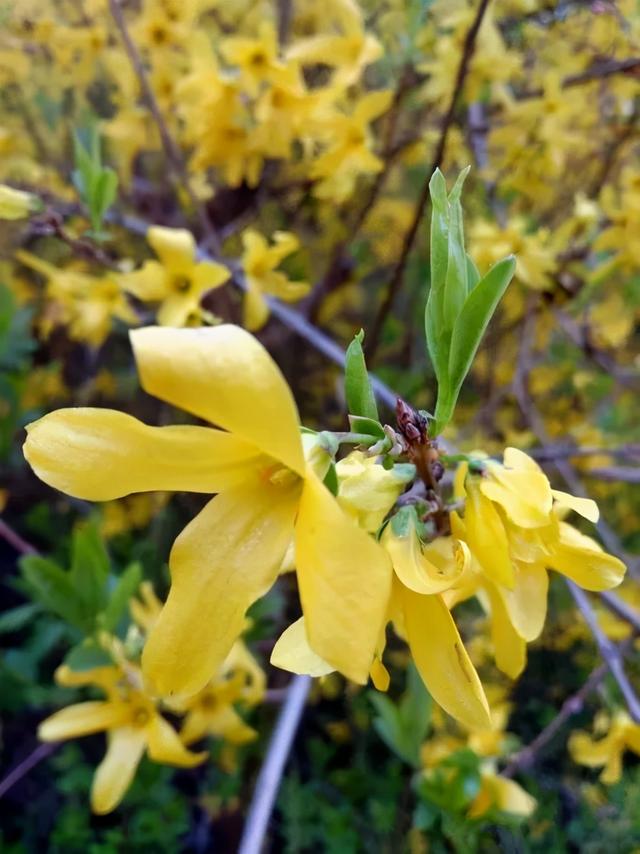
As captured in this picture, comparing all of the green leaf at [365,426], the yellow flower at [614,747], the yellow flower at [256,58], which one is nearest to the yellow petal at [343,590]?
the green leaf at [365,426]

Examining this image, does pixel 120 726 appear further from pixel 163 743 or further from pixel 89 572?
pixel 89 572

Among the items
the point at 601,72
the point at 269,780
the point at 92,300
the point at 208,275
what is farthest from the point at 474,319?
the point at 601,72

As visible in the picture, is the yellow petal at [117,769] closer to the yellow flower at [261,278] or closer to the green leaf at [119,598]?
the green leaf at [119,598]

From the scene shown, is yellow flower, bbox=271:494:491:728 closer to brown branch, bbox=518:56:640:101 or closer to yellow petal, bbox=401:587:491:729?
yellow petal, bbox=401:587:491:729

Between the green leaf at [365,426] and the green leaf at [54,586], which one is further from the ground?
the green leaf at [365,426]

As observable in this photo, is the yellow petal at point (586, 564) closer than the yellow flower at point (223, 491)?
No

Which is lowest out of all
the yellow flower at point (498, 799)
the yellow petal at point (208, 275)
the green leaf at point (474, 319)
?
the yellow flower at point (498, 799)
